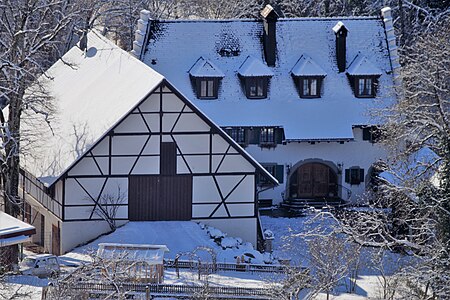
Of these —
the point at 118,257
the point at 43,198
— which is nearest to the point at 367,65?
the point at 43,198

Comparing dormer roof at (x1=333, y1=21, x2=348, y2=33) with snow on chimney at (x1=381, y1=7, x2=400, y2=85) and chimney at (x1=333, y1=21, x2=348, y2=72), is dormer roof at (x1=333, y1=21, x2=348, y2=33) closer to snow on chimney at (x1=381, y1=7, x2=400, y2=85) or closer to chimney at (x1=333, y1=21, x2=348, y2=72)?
chimney at (x1=333, y1=21, x2=348, y2=72)

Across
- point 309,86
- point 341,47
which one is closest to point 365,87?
point 341,47

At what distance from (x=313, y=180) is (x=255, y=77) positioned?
17.5ft

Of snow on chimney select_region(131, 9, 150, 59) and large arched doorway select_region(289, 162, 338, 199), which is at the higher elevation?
snow on chimney select_region(131, 9, 150, 59)

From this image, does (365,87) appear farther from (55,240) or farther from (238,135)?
(55,240)

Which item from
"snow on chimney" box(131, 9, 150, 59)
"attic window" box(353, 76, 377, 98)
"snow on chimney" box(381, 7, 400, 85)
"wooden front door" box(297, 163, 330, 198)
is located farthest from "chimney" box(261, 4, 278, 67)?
"snow on chimney" box(131, 9, 150, 59)

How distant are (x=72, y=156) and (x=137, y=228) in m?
3.57

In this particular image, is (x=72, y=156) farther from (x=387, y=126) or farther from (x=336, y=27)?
(x=336, y=27)

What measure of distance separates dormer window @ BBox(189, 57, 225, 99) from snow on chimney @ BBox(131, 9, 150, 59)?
255 centimetres

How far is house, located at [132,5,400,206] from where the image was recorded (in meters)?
50.8

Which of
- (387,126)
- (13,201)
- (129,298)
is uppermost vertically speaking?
(387,126)

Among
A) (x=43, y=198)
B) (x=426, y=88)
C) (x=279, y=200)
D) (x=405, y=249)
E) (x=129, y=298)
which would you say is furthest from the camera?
(x=279, y=200)

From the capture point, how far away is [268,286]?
34938 millimetres

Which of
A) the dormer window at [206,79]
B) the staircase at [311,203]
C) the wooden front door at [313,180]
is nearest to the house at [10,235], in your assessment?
the dormer window at [206,79]
